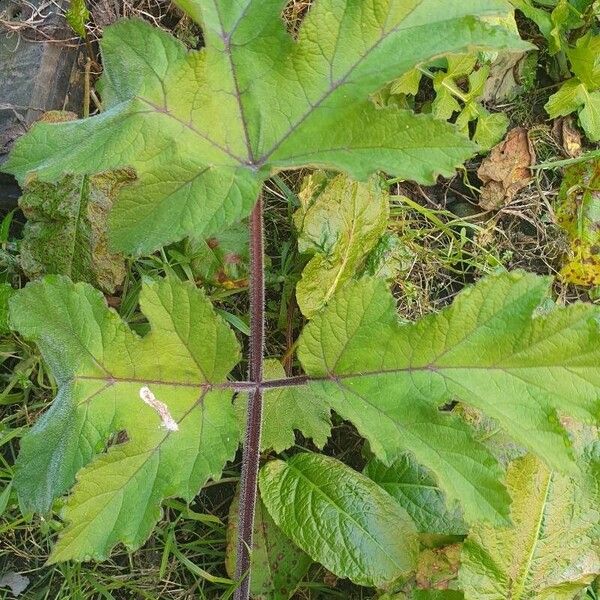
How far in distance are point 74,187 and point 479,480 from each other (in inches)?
52.3

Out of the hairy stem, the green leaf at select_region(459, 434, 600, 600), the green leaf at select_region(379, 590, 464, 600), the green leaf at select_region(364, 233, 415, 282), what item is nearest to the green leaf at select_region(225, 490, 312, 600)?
the hairy stem

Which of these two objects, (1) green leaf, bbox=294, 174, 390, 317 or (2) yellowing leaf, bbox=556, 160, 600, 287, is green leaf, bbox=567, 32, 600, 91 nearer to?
(2) yellowing leaf, bbox=556, 160, 600, 287

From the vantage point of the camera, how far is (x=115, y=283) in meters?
2.20

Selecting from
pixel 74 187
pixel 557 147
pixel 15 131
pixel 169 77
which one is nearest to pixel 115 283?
pixel 74 187

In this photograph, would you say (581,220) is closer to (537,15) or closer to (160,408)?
(537,15)

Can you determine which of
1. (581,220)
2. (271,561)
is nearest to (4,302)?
(271,561)

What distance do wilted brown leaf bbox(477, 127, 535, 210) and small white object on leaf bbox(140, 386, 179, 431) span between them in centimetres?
130

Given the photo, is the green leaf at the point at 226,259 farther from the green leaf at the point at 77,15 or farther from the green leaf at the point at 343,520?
the green leaf at the point at 77,15

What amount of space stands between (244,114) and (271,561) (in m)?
1.23

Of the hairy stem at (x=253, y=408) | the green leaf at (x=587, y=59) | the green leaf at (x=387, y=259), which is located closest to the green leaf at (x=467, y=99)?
the green leaf at (x=587, y=59)

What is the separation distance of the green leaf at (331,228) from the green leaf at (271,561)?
614 mm

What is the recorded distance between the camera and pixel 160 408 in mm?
1761

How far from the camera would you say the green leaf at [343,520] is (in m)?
2.01

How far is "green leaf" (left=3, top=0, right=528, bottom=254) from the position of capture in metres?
1.53
